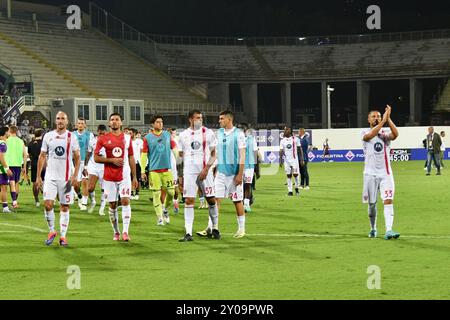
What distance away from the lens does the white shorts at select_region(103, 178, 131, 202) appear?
14.2m

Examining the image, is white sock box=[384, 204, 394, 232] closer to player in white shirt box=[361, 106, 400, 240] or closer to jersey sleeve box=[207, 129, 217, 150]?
player in white shirt box=[361, 106, 400, 240]

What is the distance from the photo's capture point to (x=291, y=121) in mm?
73562

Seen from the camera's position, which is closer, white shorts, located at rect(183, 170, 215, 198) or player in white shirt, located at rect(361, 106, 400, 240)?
player in white shirt, located at rect(361, 106, 400, 240)

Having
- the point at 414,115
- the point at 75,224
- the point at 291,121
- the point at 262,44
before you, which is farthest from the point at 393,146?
the point at 75,224

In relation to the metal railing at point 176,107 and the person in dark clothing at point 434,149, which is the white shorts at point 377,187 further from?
the metal railing at point 176,107

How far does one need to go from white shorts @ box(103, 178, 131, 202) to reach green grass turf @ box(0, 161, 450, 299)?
84 centimetres

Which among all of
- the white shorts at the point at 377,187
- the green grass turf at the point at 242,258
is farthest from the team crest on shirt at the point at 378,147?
the green grass turf at the point at 242,258

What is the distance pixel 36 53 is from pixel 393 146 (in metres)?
27.9

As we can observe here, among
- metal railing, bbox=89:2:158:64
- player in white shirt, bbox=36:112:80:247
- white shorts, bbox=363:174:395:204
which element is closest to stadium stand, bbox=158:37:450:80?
metal railing, bbox=89:2:158:64

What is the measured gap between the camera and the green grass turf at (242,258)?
947 cm

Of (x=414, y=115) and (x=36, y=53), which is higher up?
(x=36, y=53)

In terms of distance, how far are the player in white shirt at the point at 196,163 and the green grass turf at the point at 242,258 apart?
51 centimetres

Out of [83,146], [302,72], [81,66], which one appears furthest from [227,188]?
[302,72]

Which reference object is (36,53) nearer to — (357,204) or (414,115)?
(414,115)
